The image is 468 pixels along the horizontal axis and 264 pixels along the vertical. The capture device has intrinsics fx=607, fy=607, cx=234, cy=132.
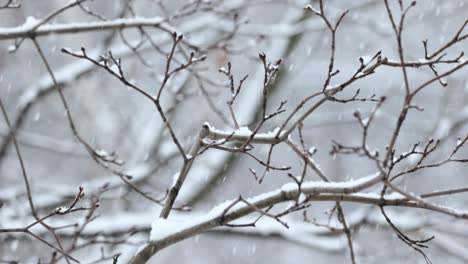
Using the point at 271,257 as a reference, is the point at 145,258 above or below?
below

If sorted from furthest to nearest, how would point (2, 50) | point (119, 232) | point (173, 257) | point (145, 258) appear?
point (173, 257), point (2, 50), point (119, 232), point (145, 258)

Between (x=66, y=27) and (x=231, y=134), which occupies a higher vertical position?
(x=66, y=27)

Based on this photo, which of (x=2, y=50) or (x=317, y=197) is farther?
(x=2, y=50)

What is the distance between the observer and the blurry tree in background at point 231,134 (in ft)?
6.64

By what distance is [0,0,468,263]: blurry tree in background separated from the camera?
6.64 ft

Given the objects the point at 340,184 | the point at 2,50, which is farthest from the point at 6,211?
the point at 340,184

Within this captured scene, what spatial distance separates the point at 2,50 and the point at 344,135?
831cm

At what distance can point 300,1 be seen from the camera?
265 inches

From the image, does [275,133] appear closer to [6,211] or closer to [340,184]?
[340,184]

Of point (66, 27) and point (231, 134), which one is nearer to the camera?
point (231, 134)

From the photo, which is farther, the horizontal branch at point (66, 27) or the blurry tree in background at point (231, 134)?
the horizontal branch at point (66, 27)

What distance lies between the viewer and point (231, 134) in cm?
215

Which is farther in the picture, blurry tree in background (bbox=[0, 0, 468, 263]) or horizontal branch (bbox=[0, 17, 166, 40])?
horizontal branch (bbox=[0, 17, 166, 40])

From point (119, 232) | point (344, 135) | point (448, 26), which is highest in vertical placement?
point (344, 135)
